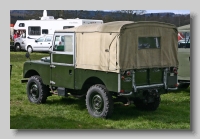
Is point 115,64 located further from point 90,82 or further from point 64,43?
point 64,43

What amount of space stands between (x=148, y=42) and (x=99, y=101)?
1500 mm

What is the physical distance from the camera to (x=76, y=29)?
31.6ft

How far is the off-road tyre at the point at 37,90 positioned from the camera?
34.9 ft

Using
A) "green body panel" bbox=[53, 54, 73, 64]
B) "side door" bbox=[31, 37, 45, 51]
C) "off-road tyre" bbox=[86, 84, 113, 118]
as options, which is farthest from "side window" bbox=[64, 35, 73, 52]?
"side door" bbox=[31, 37, 45, 51]

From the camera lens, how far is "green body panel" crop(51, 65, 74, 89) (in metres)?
9.74

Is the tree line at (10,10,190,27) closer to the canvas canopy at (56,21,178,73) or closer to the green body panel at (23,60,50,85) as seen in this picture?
the canvas canopy at (56,21,178,73)

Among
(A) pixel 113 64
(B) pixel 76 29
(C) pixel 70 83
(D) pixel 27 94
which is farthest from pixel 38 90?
(A) pixel 113 64

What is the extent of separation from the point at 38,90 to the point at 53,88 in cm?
43

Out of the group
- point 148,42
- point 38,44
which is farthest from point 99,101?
point 38,44

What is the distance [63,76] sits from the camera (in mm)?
9953

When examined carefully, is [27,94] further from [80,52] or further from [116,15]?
[116,15]

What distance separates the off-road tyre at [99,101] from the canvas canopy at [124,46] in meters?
0.42

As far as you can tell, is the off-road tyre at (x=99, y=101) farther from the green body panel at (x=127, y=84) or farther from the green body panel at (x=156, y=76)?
the green body panel at (x=156, y=76)

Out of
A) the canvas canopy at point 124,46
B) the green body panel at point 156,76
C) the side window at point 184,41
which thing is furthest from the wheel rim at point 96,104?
the side window at point 184,41
